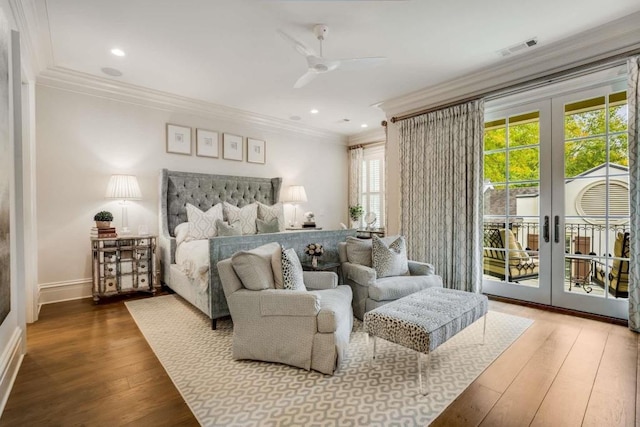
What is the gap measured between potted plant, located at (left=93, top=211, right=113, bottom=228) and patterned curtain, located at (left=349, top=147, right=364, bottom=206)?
453 cm

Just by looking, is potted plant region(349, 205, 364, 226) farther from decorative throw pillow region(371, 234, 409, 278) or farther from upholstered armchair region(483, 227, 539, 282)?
decorative throw pillow region(371, 234, 409, 278)

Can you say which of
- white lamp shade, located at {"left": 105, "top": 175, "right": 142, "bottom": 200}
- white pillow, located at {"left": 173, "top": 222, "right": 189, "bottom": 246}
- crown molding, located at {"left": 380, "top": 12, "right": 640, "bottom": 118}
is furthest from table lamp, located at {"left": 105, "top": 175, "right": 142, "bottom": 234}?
crown molding, located at {"left": 380, "top": 12, "right": 640, "bottom": 118}

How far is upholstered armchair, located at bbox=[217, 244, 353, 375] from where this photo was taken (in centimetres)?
216

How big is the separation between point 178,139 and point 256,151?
1.32 m

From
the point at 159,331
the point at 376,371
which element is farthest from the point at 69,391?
the point at 376,371

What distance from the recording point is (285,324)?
7.35 ft

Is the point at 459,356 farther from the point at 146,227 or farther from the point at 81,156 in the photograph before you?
the point at 81,156

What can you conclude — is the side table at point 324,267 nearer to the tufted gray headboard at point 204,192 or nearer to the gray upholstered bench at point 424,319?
the gray upholstered bench at point 424,319

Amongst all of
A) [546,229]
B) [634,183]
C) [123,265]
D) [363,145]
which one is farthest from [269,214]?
[634,183]

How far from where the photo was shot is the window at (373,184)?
6539mm

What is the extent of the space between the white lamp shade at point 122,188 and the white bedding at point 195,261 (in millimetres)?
913

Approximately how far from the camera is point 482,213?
154 inches

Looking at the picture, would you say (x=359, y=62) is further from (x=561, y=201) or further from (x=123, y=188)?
(x=123, y=188)

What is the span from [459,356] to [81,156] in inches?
187
